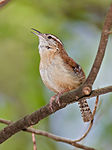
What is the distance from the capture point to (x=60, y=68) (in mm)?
4051

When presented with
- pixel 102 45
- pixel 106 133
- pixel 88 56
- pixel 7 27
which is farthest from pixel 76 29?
pixel 102 45

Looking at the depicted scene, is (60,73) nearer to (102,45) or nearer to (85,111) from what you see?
(85,111)

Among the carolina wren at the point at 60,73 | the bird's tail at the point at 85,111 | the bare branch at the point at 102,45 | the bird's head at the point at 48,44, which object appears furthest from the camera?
the bird's head at the point at 48,44

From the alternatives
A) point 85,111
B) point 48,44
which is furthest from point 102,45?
point 48,44

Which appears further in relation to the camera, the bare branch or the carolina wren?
the carolina wren

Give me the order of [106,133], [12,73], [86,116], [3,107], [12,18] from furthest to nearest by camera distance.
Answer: [12,73], [12,18], [3,107], [106,133], [86,116]

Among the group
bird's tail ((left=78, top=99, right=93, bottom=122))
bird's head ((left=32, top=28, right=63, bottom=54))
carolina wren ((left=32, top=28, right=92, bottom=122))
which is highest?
bird's head ((left=32, top=28, right=63, bottom=54))

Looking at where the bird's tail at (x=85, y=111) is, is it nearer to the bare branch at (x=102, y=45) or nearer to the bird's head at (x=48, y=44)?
the bird's head at (x=48, y=44)

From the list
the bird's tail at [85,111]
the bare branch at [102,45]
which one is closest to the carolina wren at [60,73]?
the bird's tail at [85,111]

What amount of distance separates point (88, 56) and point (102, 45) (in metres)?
3.12

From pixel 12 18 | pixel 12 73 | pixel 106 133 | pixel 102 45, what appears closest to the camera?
pixel 102 45

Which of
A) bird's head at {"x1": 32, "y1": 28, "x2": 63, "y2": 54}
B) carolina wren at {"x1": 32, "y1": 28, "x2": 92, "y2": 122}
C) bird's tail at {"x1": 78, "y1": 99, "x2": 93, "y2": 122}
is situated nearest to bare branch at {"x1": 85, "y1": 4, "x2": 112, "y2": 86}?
carolina wren at {"x1": 32, "y1": 28, "x2": 92, "y2": 122}

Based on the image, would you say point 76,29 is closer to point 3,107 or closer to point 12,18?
point 12,18

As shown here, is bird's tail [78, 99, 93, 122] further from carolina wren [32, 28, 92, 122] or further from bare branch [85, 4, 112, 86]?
bare branch [85, 4, 112, 86]
